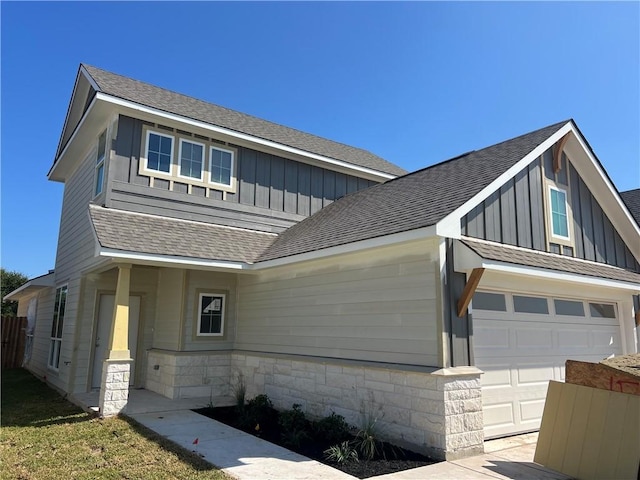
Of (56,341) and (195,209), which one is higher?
(195,209)

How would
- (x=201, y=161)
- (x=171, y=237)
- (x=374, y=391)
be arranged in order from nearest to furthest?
(x=374, y=391), (x=171, y=237), (x=201, y=161)

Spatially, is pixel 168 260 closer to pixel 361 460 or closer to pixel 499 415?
pixel 361 460

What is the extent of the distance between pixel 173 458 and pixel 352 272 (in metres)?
3.77

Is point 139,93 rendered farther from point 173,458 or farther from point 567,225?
point 567,225

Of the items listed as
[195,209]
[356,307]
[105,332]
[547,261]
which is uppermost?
[195,209]

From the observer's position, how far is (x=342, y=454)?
570cm

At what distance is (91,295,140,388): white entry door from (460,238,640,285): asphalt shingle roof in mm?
8512

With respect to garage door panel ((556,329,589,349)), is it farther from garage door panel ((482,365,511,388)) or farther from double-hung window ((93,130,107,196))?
double-hung window ((93,130,107,196))

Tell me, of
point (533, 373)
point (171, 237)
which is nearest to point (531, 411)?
point (533, 373)

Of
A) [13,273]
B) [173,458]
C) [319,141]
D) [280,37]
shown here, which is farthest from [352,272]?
[13,273]

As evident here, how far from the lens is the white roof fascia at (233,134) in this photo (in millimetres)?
9703

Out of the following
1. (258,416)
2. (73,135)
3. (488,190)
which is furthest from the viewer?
(73,135)

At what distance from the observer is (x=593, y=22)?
792cm

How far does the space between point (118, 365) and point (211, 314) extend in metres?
2.57
